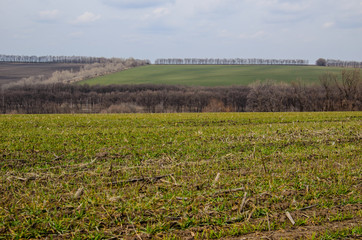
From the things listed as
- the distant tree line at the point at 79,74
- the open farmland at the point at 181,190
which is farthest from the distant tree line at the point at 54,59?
the open farmland at the point at 181,190

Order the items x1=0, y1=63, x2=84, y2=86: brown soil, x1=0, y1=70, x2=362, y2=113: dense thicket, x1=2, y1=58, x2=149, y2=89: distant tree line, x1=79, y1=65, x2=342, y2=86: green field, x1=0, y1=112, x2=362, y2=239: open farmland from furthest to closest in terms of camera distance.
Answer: x1=0, y1=63, x2=84, y2=86: brown soil, x1=2, y1=58, x2=149, y2=89: distant tree line, x1=79, y1=65, x2=342, y2=86: green field, x1=0, y1=70, x2=362, y2=113: dense thicket, x1=0, y1=112, x2=362, y2=239: open farmland

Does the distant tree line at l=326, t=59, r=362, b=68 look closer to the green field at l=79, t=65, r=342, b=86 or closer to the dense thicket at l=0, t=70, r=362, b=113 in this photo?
the green field at l=79, t=65, r=342, b=86

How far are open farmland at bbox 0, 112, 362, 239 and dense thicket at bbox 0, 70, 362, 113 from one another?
5760cm

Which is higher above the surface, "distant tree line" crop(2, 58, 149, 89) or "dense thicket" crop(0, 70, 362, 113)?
"distant tree line" crop(2, 58, 149, 89)

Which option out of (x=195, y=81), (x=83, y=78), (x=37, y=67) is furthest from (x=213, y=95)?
(x=37, y=67)

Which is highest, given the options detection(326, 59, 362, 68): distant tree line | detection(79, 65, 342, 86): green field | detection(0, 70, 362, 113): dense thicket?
detection(326, 59, 362, 68): distant tree line

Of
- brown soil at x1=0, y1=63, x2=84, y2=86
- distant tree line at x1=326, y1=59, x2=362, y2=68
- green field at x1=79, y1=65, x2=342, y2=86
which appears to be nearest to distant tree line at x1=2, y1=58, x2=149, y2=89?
brown soil at x1=0, y1=63, x2=84, y2=86

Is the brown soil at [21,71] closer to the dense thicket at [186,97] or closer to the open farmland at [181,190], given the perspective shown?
the dense thicket at [186,97]

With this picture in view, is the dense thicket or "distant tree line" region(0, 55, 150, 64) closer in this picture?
the dense thicket

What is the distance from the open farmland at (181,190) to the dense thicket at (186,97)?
57599mm

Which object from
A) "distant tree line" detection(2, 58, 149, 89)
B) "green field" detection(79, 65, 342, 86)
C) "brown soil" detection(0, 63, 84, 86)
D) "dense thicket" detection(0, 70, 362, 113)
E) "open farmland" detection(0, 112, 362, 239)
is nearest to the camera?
"open farmland" detection(0, 112, 362, 239)

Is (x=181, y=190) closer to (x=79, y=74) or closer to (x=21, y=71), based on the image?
(x=79, y=74)

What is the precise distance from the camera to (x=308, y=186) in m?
6.23

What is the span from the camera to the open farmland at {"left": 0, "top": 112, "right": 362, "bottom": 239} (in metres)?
4.72
